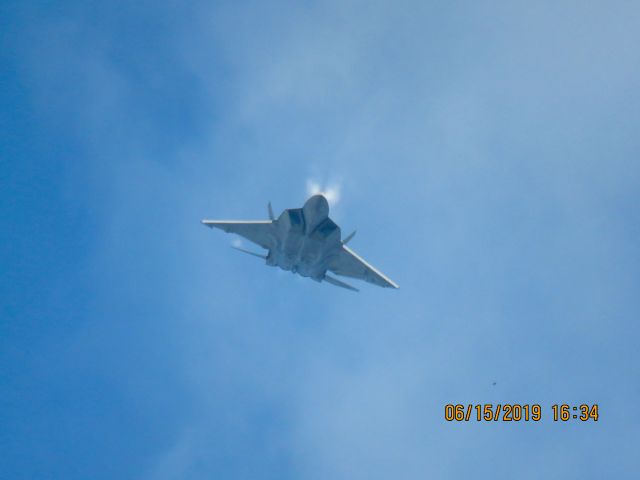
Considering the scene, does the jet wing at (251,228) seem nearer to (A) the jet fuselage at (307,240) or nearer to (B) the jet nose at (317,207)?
(A) the jet fuselage at (307,240)

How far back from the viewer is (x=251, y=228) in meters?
39.1

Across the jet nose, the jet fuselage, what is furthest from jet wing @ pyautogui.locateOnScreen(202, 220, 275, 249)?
the jet nose

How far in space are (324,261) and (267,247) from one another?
5.58 meters

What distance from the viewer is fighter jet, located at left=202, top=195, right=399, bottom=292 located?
35781 mm

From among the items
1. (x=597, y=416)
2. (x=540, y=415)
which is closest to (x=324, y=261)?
(x=540, y=415)

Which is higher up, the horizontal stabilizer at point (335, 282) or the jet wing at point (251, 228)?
the jet wing at point (251, 228)

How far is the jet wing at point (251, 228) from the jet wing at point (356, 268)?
6.33m

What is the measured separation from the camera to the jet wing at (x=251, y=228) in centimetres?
3828

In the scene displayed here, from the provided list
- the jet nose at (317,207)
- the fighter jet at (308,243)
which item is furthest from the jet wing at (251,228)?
the jet nose at (317,207)

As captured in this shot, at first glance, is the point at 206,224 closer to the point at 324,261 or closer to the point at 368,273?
the point at 324,261

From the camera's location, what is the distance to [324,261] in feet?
128

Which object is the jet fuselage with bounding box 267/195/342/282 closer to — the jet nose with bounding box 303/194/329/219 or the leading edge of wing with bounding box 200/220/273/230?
the jet nose with bounding box 303/194/329/219

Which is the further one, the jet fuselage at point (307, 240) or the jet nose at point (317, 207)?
the jet fuselage at point (307, 240)

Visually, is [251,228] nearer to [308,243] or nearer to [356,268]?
[308,243]
